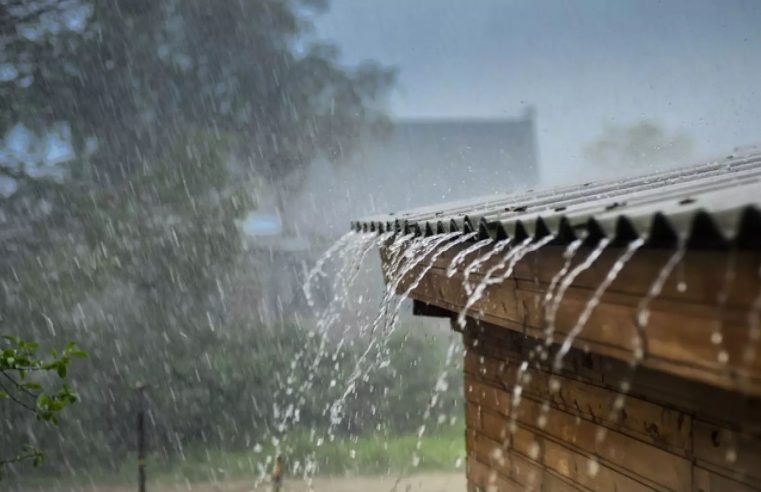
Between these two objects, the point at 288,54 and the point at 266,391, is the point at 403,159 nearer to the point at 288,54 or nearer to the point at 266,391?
the point at 288,54

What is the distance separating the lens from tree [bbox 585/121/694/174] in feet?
83.7

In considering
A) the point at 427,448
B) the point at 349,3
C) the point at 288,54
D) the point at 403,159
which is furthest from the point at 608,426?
the point at 349,3

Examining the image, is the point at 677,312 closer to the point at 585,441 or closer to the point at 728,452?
the point at 728,452

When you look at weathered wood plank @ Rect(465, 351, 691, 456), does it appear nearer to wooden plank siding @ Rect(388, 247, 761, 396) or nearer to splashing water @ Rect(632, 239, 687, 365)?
wooden plank siding @ Rect(388, 247, 761, 396)

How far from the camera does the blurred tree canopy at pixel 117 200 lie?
48.7 feet

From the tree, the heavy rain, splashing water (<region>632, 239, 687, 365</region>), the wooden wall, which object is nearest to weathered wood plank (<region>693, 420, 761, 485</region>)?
the wooden wall

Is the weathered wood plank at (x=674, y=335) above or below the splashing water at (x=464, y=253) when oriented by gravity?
below

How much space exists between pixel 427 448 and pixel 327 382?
255 cm

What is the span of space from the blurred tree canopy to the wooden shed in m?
12.8

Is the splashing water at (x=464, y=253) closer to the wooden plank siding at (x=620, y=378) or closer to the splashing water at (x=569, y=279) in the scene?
the wooden plank siding at (x=620, y=378)

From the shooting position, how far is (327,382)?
16.9 meters

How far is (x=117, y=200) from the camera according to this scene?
15.4 metres

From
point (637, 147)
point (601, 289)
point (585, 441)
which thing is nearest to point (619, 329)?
point (601, 289)

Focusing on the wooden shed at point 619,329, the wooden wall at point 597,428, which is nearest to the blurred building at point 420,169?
the wooden wall at point 597,428
